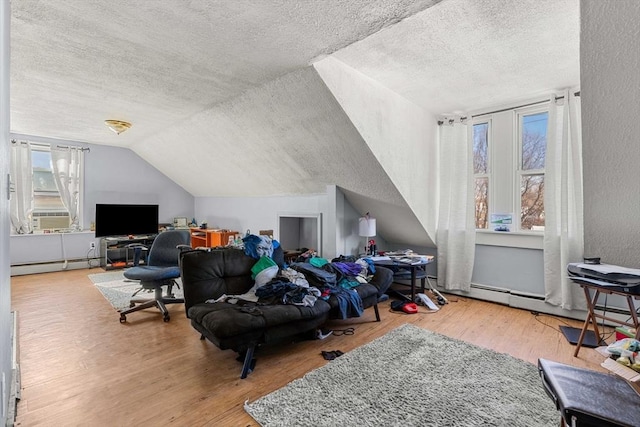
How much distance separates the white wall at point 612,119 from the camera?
62.6 inches

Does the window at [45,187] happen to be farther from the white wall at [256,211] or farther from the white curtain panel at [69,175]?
the white wall at [256,211]

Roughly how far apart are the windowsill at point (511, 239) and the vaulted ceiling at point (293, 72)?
68 centimetres

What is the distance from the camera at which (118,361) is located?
2527 mm

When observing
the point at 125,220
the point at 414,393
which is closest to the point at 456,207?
the point at 414,393

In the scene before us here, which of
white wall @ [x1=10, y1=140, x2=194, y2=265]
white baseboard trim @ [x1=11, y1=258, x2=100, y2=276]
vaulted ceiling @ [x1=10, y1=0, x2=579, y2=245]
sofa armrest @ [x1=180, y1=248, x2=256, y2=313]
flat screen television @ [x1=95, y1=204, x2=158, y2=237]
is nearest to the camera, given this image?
vaulted ceiling @ [x1=10, y1=0, x2=579, y2=245]

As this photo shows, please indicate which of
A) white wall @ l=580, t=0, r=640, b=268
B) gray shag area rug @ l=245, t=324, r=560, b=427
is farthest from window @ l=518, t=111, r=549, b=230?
gray shag area rug @ l=245, t=324, r=560, b=427

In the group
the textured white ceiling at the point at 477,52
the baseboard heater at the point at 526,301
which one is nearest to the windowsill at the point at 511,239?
the baseboard heater at the point at 526,301

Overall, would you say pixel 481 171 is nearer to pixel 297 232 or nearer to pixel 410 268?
pixel 410 268

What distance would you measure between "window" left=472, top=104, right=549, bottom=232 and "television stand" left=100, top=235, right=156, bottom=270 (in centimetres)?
606

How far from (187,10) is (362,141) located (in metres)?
1.92

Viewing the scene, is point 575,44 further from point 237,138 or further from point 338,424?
point 237,138

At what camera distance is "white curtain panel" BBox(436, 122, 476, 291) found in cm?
415

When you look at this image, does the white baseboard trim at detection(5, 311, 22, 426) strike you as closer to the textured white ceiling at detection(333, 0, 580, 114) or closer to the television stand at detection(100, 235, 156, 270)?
the television stand at detection(100, 235, 156, 270)

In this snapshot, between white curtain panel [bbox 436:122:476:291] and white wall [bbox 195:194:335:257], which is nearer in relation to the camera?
white curtain panel [bbox 436:122:476:291]
